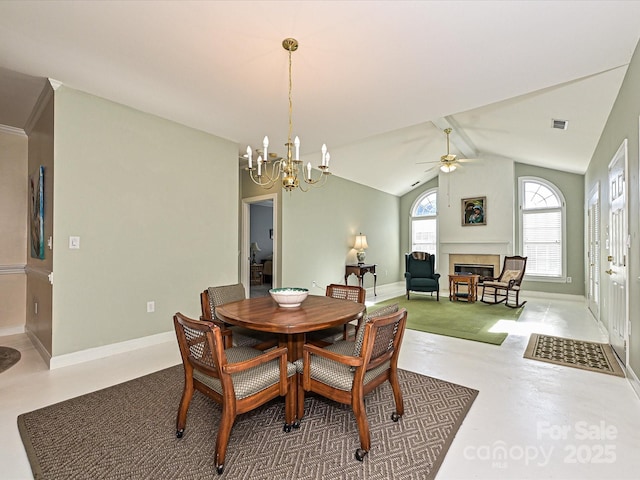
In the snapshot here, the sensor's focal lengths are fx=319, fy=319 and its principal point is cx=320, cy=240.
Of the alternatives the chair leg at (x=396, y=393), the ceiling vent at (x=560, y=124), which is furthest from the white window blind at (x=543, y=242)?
the chair leg at (x=396, y=393)

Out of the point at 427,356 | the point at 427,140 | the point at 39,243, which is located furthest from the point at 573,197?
the point at 39,243

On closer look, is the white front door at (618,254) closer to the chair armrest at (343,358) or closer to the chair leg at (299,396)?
the chair armrest at (343,358)

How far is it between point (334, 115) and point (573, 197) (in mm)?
5928

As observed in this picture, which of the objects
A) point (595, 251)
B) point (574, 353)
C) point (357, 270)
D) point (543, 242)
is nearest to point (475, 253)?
point (543, 242)

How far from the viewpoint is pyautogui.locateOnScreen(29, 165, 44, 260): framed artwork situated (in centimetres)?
332

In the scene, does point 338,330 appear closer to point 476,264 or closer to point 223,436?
point 223,436

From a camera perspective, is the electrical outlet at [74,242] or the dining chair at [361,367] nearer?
the dining chair at [361,367]

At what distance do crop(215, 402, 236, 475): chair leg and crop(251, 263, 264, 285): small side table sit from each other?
7629 mm

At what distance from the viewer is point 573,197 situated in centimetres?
664

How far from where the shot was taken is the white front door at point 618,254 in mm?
2828

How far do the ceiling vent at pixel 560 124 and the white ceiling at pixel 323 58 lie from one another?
87 mm

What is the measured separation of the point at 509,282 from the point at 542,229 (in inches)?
81.1

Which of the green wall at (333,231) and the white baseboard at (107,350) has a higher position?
the green wall at (333,231)

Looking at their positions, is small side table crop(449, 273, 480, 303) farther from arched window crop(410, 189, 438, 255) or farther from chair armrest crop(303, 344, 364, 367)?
chair armrest crop(303, 344, 364, 367)
